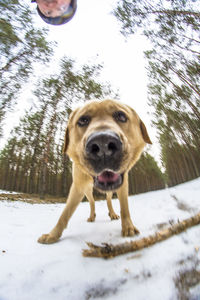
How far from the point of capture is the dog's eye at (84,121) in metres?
1.63

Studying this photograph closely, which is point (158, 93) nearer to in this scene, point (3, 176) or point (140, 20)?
point (140, 20)

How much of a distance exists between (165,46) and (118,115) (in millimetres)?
4767

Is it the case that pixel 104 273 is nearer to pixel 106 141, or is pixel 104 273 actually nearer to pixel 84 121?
pixel 106 141

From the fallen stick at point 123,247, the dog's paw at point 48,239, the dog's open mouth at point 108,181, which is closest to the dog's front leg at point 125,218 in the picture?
the dog's open mouth at point 108,181

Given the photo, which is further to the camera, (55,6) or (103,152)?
(55,6)

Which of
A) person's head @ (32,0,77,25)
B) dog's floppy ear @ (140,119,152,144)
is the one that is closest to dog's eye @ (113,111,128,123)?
dog's floppy ear @ (140,119,152,144)

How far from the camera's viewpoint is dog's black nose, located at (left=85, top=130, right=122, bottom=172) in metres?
1.03

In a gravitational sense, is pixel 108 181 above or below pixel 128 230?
above

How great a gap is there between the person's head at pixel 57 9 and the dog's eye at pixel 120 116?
2.01 m

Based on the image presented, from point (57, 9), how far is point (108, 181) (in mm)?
2824

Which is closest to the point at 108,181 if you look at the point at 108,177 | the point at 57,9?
the point at 108,177

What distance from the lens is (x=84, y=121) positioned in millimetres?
1652

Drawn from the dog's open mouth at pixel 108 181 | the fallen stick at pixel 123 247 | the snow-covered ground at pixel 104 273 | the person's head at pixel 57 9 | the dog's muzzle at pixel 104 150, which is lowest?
the snow-covered ground at pixel 104 273

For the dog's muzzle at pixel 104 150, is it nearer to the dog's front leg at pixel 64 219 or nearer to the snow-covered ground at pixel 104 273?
the snow-covered ground at pixel 104 273
